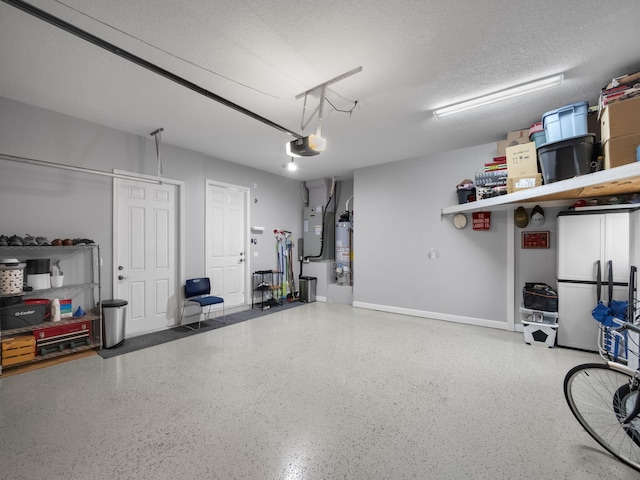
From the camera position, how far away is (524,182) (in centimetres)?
314

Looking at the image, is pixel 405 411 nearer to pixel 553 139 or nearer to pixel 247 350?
pixel 247 350

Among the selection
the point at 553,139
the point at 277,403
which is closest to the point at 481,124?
the point at 553,139

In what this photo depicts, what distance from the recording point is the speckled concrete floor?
1752 mm

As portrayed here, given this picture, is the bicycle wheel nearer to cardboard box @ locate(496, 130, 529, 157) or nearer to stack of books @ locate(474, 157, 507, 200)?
stack of books @ locate(474, 157, 507, 200)

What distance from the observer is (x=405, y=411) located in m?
2.32

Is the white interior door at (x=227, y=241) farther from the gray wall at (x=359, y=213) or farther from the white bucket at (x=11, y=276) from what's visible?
the white bucket at (x=11, y=276)

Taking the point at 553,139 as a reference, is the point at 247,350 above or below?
below

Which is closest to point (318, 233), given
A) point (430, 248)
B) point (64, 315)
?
point (430, 248)

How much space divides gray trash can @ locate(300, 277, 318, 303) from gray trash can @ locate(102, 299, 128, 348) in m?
3.69

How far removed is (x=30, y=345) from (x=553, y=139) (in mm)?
5953

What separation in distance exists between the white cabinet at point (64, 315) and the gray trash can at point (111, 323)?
0.05m

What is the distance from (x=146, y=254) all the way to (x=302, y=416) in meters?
3.54

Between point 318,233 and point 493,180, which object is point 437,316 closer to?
point 493,180

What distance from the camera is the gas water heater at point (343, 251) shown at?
6.56m
